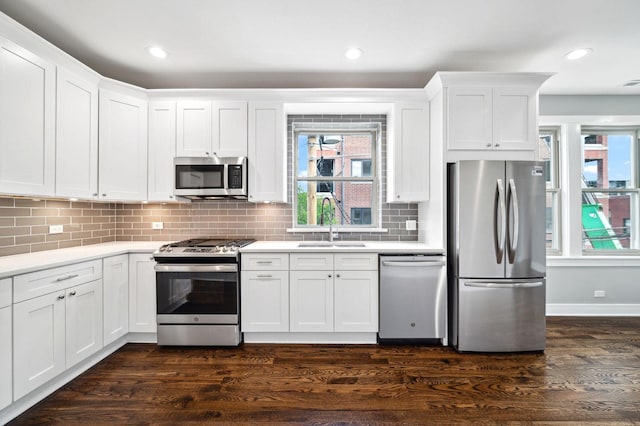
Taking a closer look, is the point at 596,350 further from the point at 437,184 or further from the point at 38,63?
the point at 38,63

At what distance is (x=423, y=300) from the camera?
2.76 metres

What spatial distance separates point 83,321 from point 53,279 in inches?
18.2

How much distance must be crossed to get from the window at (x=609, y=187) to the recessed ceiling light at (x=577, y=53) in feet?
4.46

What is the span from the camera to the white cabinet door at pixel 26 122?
196cm

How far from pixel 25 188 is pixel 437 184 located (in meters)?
3.30

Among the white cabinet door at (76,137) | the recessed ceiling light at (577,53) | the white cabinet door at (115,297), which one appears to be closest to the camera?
the white cabinet door at (76,137)

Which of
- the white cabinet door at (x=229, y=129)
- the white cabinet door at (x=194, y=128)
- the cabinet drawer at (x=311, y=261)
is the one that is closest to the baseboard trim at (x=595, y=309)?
the cabinet drawer at (x=311, y=261)

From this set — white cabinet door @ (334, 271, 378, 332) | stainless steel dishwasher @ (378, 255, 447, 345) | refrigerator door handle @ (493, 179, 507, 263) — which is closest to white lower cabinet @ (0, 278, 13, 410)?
white cabinet door @ (334, 271, 378, 332)

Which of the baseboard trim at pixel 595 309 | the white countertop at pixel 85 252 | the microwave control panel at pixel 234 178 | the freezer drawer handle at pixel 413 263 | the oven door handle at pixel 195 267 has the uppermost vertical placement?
the microwave control panel at pixel 234 178

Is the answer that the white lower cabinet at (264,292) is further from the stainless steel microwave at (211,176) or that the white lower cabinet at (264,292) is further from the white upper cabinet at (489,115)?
the white upper cabinet at (489,115)

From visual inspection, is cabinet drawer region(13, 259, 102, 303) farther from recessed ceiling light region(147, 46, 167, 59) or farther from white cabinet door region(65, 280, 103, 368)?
recessed ceiling light region(147, 46, 167, 59)

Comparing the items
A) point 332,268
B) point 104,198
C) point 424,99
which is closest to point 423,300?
point 332,268

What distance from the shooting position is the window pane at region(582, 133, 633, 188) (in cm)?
372

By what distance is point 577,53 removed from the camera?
2.70 metres
